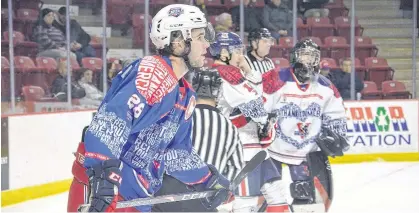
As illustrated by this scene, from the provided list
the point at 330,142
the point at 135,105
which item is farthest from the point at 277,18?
Result: the point at 135,105

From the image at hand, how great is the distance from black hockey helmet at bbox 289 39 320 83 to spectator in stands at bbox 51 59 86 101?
9.64 feet

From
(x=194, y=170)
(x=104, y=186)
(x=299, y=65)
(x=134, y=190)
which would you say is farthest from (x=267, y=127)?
(x=104, y=186)

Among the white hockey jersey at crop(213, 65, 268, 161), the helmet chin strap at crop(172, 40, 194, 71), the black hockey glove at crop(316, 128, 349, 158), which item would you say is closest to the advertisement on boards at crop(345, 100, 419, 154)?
the black hockey glove at crop(316, 128, 349, 158)

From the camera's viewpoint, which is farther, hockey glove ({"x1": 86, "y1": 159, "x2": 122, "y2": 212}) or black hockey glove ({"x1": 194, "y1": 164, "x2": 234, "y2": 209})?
black hockey glove ({"x1": 194, "y1": 164, "x2": 234, "y2": 209})

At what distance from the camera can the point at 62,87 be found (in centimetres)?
719

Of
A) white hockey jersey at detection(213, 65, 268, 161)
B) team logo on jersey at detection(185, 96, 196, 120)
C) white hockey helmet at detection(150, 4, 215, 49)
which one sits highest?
white hockey helmet at detection(150, 4, 215, 49)

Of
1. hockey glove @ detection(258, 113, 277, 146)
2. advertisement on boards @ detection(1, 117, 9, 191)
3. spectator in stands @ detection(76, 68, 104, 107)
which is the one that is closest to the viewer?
hockey glove @ detection(258, 113, 277, 146)

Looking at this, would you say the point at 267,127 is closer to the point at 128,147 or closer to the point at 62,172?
the point at 128,147

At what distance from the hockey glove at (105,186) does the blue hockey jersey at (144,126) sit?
0.02 m

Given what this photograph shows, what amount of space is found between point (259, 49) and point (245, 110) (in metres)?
1.66

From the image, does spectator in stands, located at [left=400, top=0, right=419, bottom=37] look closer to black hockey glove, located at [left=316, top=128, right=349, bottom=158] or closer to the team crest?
black hockey glove, located at [left=316, top=128, right=349, bottom=158]

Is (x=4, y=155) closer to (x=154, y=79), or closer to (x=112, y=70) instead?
(x=112, y=70)

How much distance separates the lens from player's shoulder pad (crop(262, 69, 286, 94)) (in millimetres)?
4617

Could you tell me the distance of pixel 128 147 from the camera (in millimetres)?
2352
